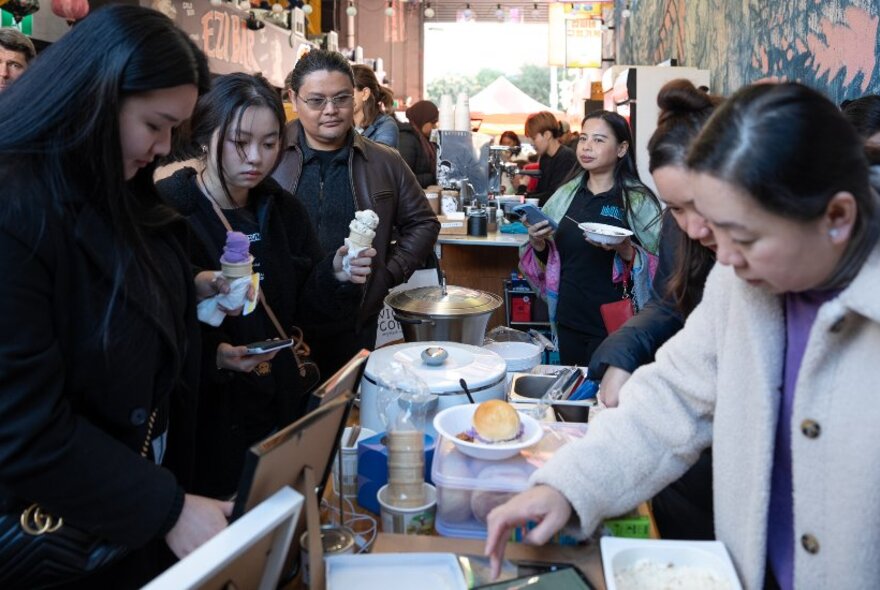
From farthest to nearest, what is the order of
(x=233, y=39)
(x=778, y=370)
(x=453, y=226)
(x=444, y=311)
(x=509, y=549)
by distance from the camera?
(x=233, y=39) → (x=453, y=226) → (x=444, y=311) → (x=509, y=549) → (x=778, y=370)

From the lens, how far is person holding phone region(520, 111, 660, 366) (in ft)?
12.2

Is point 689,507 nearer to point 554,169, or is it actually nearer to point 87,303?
point 87,303

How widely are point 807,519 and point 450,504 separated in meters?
0.66

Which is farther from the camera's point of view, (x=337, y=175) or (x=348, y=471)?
(x=337, y=175)

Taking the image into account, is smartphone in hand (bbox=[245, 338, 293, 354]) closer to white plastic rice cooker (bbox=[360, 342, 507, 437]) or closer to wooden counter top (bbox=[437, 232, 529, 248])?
white plastic rice cooker (bbox=[360, 342, 507, 437])

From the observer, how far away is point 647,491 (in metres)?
1.52

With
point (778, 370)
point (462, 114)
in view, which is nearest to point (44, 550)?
point (778, 370)

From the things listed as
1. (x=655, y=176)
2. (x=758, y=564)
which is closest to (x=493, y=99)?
(x=655, y=176)

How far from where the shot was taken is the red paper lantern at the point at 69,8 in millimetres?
5301

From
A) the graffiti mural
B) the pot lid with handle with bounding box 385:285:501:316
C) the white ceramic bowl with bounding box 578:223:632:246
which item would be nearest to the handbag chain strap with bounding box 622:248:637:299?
the white ceramic bowl with bounding box 578:223:632:246

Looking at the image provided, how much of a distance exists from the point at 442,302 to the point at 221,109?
118cm

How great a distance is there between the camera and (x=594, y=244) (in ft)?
12.2

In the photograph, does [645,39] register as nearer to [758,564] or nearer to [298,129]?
[298,129]

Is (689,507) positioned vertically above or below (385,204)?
below
